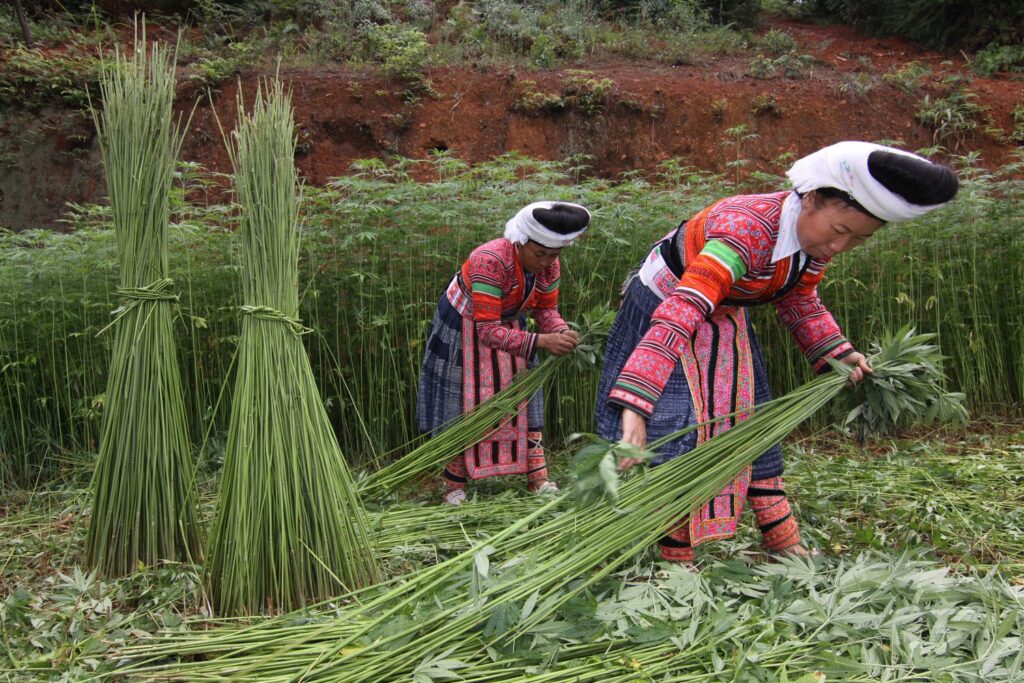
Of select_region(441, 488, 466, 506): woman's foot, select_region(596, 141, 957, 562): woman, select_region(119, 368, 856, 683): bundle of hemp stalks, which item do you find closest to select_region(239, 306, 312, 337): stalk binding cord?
select_region(119, 368, 856, 683): bundle of hemp stalks

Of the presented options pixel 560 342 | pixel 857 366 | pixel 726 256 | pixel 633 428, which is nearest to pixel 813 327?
pixel 857 366

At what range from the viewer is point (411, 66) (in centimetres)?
816

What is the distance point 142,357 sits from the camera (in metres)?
2.39

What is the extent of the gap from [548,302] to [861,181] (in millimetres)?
1580

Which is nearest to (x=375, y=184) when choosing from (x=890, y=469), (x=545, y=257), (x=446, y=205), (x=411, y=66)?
(x=446, y=205)

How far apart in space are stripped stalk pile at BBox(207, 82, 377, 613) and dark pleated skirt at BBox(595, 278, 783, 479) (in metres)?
0.77

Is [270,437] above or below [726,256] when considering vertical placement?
below

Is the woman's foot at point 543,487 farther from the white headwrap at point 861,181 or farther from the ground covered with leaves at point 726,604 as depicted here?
the white headwrap at point 861,181

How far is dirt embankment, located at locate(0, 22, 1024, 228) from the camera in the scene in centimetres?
792

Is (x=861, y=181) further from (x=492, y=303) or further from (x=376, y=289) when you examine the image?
(x=376, y=289)

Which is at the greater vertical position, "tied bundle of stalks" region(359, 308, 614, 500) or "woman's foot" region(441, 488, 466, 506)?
"tied bundle of stalks" region(359, 308, 614, 500)

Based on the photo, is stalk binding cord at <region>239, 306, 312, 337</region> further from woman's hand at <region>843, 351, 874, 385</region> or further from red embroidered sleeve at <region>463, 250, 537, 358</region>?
woman's hand at <region>843, 351, 874, 385</region>

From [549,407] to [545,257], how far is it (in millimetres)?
1339

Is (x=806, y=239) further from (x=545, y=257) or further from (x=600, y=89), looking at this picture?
(x=600, y=89)
